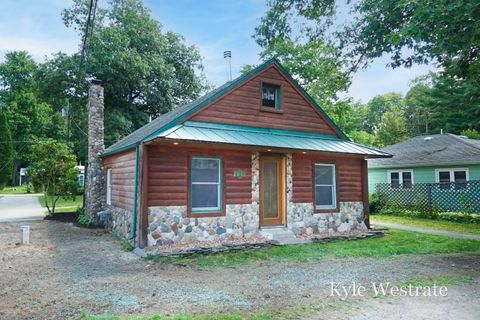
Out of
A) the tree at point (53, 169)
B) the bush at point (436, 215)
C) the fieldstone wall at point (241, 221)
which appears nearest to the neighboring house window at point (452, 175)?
the bush at point (436, 215)

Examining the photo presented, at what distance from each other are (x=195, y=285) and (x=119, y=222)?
5952 mm

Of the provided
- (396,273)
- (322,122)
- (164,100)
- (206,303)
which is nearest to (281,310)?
(206,303)

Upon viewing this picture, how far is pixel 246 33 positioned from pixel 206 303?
13.0 m

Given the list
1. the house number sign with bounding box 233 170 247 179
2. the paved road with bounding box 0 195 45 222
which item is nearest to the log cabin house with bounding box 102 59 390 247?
the house number sign with bounding box 233 170 247 179

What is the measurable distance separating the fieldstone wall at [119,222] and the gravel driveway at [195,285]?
39.5 inches

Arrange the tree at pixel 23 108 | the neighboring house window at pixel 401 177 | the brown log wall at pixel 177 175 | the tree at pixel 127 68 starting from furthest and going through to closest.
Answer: the tree at pixel 23 108
the tree at pixel 127 68
the neighboring house window at pixel 401 177
the brown log wall at pixel 177 175

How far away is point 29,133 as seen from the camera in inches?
1769

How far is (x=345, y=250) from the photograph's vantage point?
832 cm

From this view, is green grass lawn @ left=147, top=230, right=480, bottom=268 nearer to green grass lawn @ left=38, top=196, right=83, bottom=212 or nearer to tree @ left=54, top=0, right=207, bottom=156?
green grass lawn @ left=38, top=196, right=83, bottom=212

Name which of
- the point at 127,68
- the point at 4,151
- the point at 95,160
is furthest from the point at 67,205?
the point at 4,151

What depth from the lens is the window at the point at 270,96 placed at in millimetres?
11312

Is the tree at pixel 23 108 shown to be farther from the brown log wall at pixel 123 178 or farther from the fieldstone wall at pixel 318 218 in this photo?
the fieldstone wall at pixel 318 218

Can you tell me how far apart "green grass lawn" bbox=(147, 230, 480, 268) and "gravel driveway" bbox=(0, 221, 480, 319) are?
1.44 feet

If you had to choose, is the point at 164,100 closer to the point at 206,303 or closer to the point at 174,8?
the point at 174,8
